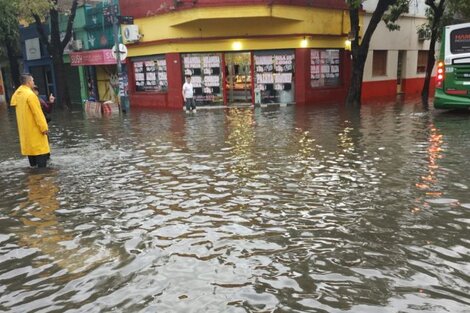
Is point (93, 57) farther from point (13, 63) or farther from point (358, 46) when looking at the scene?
point (358, 46)

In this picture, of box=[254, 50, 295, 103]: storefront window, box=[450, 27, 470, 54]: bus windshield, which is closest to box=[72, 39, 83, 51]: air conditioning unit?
box=[254, 50, 295, 103]: storefront window

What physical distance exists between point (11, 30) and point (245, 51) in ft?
43.5

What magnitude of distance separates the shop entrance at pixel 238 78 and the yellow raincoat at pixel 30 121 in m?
13.4

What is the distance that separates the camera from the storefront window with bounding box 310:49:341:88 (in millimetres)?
21156

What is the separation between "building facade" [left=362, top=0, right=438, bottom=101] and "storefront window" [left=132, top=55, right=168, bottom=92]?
1037 cm

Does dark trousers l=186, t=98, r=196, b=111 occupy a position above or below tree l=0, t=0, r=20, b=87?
below

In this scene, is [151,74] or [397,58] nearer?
[151,74]

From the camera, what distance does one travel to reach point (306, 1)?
66.5 ft

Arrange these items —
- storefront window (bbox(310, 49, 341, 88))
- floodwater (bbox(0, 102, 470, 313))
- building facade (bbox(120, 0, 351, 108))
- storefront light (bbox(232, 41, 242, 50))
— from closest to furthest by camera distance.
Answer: floodwater (bbox(0, 102, 470, 313)), building facade (bbox(120, 0, 351, 108)), storefront light (bbox(232, 41, 242, 50)), storefront window (bbox(310, 49, 341, 88))

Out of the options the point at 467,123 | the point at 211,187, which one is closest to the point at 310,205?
the point at 211,187

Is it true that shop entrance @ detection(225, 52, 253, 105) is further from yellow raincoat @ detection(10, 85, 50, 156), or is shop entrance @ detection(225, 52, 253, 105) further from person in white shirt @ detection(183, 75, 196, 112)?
yellow raincoat @ detection(10, 85, 50, 156)

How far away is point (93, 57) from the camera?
24.3m

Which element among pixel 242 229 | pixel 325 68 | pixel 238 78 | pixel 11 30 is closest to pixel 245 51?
pixel 238 78

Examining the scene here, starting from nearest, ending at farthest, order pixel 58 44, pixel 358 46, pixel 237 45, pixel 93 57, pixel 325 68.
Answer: pixel 358 46 < pixel 237 45 < pixel 325 68 < pixel 58 44 < pixel 93 57
